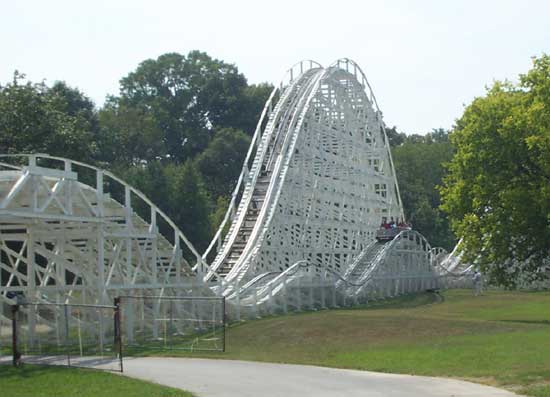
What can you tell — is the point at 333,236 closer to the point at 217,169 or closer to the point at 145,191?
the point at 145,191

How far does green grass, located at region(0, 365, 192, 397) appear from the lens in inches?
749

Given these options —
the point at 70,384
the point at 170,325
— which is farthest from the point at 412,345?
the point at 70,384

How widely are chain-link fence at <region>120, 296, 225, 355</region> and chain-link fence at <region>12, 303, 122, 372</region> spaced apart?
26.7 inches

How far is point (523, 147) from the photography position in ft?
123

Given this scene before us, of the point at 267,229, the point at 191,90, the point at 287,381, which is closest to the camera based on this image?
the point at 287,381

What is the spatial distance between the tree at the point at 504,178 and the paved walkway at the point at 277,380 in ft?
51.5

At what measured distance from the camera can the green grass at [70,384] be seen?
1902 centimetres

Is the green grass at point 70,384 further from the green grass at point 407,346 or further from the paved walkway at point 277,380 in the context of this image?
the paved walkway at point 277,380

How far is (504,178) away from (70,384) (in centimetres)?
2183

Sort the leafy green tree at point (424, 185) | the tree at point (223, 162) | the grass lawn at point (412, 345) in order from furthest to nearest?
the tree at point (223, 162), the leafy green tree at point (424, 185), the grass lawn at point (412, 345)

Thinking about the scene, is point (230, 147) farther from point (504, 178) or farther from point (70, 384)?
point (70, 384)

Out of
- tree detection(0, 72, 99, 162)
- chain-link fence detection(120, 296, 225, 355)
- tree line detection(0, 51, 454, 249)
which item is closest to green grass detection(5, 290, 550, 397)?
chain-link fence detection(120, 296, 225, 355)

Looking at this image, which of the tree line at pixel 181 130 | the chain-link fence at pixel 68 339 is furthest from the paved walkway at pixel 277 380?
the tree line at pixel 181 130

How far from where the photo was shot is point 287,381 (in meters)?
20.7
